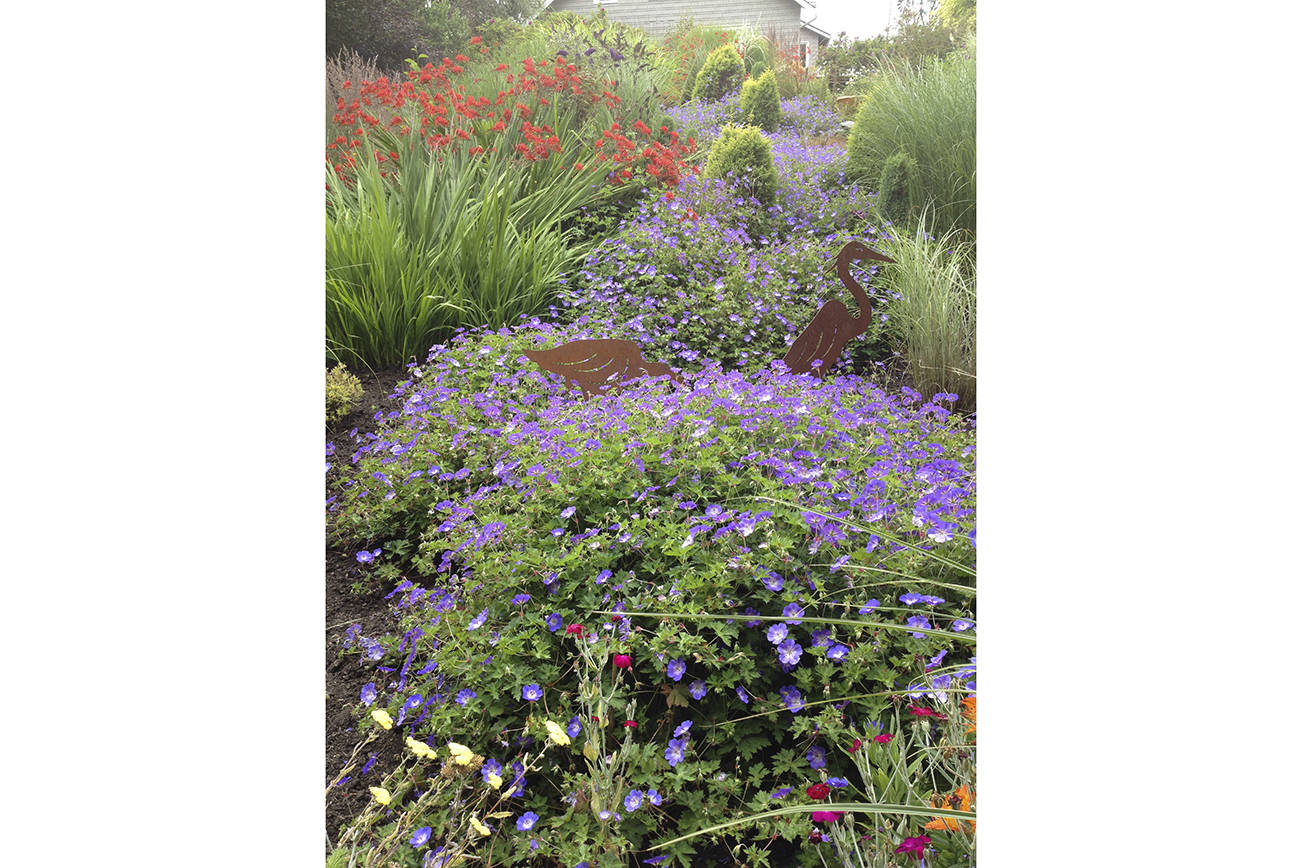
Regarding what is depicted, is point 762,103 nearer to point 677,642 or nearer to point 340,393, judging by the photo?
point 340,393

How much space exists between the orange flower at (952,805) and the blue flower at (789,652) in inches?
11.1

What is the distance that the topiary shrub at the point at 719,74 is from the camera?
240 cm

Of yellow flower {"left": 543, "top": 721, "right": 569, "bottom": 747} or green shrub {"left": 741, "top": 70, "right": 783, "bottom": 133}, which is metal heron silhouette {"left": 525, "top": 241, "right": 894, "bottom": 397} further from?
yellow flower {"left": 543, "top": 721, "right": 569, "bottom": 747}

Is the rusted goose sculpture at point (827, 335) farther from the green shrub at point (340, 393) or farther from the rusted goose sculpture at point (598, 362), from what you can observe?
the green shrub at point (340, 393)

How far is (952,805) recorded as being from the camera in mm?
1155

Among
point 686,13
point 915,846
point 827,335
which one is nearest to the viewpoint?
point 915,846

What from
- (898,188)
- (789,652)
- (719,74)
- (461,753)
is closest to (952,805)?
(789,652)

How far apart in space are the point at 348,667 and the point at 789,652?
3.53ft

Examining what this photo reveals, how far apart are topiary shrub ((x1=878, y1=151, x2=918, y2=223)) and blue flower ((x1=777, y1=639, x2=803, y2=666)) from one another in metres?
1.64
